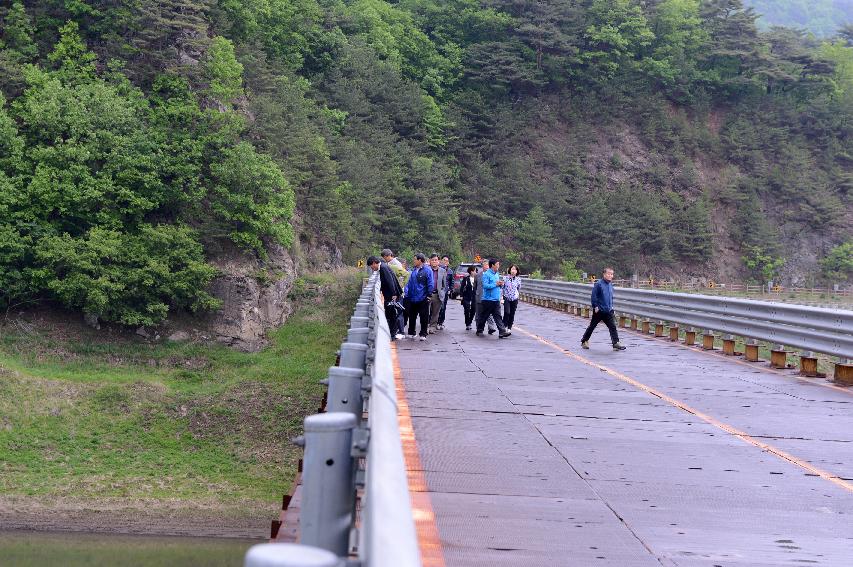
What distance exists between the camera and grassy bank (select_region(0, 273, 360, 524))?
33.6 metres

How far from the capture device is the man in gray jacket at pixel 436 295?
76.2ft

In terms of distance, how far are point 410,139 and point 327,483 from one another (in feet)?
265

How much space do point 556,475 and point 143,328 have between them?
43866 mm

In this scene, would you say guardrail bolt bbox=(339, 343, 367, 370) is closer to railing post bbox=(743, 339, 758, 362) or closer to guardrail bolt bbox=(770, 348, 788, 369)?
guardrail bolt bbox=(770, 348, 788, 369)

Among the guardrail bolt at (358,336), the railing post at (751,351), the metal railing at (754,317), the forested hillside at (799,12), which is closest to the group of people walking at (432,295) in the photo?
the metal railing at (754,317)

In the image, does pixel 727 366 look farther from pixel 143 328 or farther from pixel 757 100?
pixel 757 100

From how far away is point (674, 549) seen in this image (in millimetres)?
6125

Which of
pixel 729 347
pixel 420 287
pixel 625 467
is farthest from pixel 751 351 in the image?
pixel 625 467

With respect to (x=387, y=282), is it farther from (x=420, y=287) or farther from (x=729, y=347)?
(x=729, y=347)

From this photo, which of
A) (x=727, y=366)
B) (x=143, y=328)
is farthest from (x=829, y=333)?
(x=143, y=328)

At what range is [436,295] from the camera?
78.2 feet

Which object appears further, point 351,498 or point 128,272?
point 128,272

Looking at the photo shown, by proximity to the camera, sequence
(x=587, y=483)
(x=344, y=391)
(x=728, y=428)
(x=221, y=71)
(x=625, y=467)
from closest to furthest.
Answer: (x=344, y=391)
(x=587, y=483)
(x=625, y=467)
(x=728, y=428)
(x=221, y=71)

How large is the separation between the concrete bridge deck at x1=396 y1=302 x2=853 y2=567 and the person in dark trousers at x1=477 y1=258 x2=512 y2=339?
5.87m
